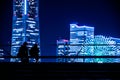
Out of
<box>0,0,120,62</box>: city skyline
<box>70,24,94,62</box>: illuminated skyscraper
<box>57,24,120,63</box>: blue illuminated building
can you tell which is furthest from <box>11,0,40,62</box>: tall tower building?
<box>57,24,120,63</box>: blue illuminated building

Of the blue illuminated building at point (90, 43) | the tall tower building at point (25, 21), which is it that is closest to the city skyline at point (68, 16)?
the tall tower building at point (25, 21)

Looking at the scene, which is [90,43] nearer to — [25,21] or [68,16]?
[68,16]

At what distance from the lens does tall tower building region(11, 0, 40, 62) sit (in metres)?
17.4

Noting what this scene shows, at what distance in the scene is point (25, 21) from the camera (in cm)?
1850

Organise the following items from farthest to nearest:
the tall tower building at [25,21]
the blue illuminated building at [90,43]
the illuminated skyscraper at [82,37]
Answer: the tall tower building at [25,21] → the illuminated skyscraper at [82,37] → the blue illuminated building at [90,43]

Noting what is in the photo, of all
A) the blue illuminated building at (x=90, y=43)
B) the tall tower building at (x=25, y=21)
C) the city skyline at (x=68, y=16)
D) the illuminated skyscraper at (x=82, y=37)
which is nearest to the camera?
the blue illuminated building at (x=90, y=43)

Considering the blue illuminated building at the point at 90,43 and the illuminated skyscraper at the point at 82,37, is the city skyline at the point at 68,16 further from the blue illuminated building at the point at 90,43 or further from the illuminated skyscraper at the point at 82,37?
the blue illuminated building at the point at 90,43

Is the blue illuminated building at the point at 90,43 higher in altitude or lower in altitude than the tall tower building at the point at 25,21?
lower

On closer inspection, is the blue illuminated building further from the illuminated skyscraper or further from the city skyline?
the city skyline

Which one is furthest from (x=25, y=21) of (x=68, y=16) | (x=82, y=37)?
(x=82, y=37)

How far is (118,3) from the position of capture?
19.5 metres

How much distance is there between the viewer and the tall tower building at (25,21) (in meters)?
17.4

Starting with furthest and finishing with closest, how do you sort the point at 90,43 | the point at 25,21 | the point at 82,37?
the point at 25,21 < the point at 90,43 < the point at 82,37

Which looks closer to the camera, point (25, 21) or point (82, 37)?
point (82, 37)
